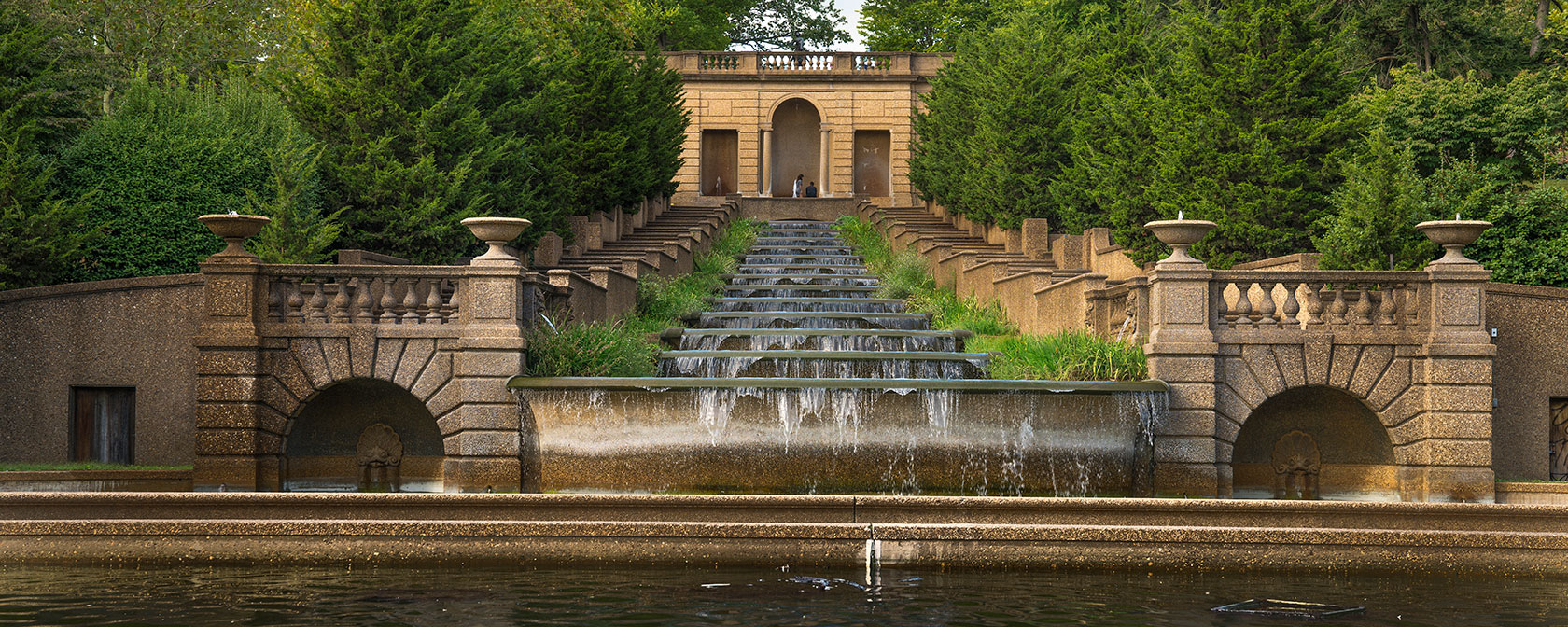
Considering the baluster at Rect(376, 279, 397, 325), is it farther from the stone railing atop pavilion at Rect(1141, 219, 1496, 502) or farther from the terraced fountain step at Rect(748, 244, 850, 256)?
the terraced fountain step at Rect(748, 244, 850, 256)

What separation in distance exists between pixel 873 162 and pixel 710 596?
47699 millimetres

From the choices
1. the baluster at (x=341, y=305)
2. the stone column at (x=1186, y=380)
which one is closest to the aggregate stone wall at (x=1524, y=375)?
the stone column at (x=1186, y=380)

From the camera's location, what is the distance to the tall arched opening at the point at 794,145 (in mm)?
58938

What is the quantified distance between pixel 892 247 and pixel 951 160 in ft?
11.3

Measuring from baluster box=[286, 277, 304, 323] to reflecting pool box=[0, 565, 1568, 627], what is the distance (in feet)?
18.4

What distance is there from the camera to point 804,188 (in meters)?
58.3

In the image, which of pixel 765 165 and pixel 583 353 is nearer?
pixel 583 353

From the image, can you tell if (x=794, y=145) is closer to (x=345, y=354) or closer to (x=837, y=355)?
(x=837, y=355)

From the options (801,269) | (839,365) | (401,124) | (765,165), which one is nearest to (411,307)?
(839,365)

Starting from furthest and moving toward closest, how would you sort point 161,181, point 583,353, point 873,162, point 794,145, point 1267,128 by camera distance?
1. point 794,145
2. point 873,162
3. point 1267,128
4. point 161,181
5. point 583,353

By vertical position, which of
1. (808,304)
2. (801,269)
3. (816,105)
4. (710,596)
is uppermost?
(816,105)

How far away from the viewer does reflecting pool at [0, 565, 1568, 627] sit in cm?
909

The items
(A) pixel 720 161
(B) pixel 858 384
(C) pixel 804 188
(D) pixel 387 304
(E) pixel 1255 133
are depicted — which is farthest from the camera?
(C) pixel 804 188

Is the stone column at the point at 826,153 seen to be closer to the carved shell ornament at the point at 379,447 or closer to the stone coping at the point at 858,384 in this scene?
the carved shell ornament at the point at 379,447
